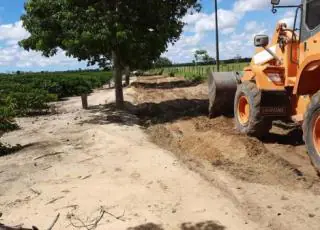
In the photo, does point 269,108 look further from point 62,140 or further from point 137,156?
point 62,140

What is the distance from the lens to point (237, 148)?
30.5ft

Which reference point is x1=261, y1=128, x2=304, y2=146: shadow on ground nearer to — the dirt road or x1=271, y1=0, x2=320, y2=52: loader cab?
the dirt road

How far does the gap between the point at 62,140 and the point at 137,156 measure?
3067mm

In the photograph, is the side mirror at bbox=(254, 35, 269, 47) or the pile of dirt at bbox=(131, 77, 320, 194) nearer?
the pile of dirt at bbox=(131, 77, 320, 194)

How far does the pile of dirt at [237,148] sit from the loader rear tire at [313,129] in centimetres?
40

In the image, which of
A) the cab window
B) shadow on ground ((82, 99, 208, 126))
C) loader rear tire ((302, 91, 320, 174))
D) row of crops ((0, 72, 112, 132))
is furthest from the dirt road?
row of crops ((0, 72, 112, 132))

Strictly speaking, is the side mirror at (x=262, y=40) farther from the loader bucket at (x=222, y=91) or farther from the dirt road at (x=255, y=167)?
the loader bucket at (x=222, y=91)

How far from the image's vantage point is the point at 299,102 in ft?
28.8

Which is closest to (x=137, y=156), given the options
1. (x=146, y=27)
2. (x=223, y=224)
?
(x=223, y=224)

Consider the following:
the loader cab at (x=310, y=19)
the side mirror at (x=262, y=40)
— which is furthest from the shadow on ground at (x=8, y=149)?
the loader cab at (x=310, y=19)

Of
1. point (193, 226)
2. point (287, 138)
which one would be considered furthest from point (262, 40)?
point (193, 226)

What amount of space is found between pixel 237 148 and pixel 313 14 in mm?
2907

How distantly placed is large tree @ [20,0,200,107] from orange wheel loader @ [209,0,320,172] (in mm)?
5498

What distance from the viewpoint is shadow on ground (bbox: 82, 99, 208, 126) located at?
15.1 metres
